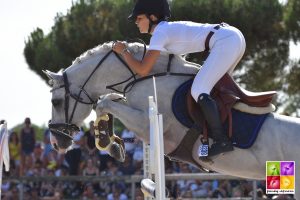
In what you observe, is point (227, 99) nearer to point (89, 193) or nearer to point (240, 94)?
point (240, 94)

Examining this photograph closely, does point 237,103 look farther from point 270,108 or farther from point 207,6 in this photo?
point 207,6

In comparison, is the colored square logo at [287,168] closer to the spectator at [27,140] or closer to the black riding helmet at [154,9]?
the black riding helmet at [154,9]

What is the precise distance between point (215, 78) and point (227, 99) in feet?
0.64

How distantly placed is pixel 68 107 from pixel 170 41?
3.93 ft

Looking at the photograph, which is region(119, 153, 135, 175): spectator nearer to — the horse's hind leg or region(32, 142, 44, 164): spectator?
region(32, 142, 44, 164): spectator

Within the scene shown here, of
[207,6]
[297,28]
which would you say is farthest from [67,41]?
[297,28]

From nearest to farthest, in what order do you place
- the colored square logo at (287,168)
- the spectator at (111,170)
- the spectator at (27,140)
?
the colored square logo at (287,168)
the spectator at (111,170)
the spectator at (27,140)

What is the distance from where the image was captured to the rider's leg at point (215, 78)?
6.21 meters

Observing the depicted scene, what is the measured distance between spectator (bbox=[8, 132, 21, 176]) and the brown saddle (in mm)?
8972

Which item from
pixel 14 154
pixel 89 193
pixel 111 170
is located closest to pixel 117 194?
pixel 89 193

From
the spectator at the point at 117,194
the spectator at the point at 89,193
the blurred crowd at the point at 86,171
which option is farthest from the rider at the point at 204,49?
Answer: the spectator at the point at 89,193

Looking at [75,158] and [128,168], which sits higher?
[75,158]

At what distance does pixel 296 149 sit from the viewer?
6352mm

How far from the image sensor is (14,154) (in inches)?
589
